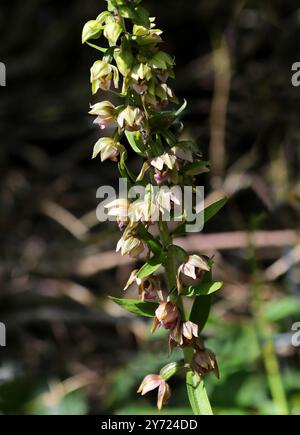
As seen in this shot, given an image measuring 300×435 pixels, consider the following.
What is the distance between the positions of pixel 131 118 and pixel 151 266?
246 mm

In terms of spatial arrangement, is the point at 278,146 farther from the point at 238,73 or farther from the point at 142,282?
the point at 142,282

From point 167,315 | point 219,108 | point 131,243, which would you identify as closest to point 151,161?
point 131,243

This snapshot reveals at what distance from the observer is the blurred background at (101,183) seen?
2.77 meters

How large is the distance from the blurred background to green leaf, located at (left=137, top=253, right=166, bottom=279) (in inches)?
45.4

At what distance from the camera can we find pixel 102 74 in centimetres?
119

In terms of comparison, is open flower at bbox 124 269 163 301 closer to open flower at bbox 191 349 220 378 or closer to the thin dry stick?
open flower at bbox 191 349 220 378

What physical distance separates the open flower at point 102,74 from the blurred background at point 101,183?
4.28ft

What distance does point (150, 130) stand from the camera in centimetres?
121

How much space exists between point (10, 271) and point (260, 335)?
1137 mm

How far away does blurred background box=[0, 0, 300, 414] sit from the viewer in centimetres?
277

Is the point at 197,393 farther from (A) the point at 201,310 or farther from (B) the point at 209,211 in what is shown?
(B) the point at 209,211

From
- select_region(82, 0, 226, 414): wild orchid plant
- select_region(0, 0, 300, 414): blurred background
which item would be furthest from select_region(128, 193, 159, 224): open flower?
select_region(0, 0, 300, 414): blurred background
